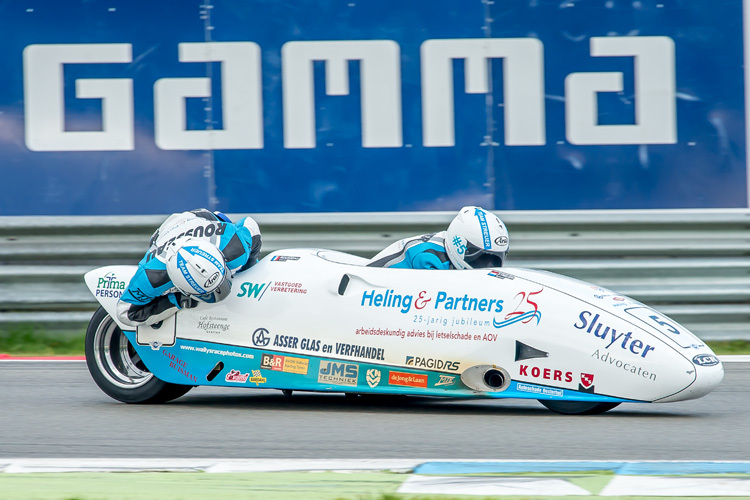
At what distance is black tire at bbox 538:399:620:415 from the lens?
555 cm

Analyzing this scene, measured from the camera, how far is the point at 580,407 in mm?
5562

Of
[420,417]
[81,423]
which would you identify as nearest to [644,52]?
[420,417]

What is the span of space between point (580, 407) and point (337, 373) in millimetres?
1224

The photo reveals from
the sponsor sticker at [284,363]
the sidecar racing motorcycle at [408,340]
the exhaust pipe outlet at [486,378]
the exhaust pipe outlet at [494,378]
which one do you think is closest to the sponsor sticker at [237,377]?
the sidecar racing motorcycle at [408,340]

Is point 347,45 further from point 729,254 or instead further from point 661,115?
point 729,254

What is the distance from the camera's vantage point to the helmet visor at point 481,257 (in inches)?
231

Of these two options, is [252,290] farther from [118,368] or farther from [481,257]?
[481,257]

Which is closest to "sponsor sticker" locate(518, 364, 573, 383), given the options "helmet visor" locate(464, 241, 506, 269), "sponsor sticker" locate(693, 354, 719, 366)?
"sponsor sticker" locate(693, 354, 719, 366)

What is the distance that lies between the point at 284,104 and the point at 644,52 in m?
2.71

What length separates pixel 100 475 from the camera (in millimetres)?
4359

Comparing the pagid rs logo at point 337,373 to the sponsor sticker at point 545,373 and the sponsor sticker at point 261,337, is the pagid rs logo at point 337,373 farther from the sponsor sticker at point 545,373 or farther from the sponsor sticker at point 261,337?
the sponsor sticker at point 545,373

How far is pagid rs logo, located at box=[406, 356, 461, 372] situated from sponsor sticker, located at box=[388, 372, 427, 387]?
55 mm

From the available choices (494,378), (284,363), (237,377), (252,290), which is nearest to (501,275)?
(494,378)

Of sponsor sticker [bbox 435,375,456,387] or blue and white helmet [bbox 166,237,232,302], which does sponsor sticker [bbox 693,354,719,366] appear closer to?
sponsor sticker [bbox 435,375,456,387]
